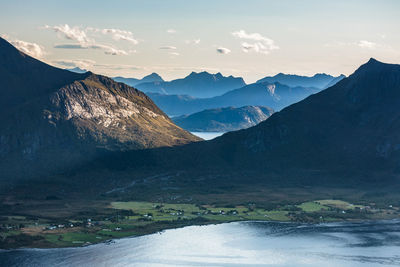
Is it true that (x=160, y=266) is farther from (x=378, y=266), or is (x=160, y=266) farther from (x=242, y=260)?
(x=378, y=266)

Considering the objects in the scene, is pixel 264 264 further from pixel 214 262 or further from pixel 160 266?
pixel 160 266

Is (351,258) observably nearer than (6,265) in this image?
No

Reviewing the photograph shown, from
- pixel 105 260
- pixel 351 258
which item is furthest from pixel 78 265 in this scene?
pixel 351 258

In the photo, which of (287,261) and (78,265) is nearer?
(78,265)

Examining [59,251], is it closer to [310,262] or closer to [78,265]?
[78,265]

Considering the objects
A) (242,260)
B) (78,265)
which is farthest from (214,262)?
(78,265)

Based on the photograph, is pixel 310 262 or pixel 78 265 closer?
pixel 78 265

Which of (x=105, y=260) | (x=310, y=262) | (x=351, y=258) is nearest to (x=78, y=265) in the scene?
(x=105, y=260)
